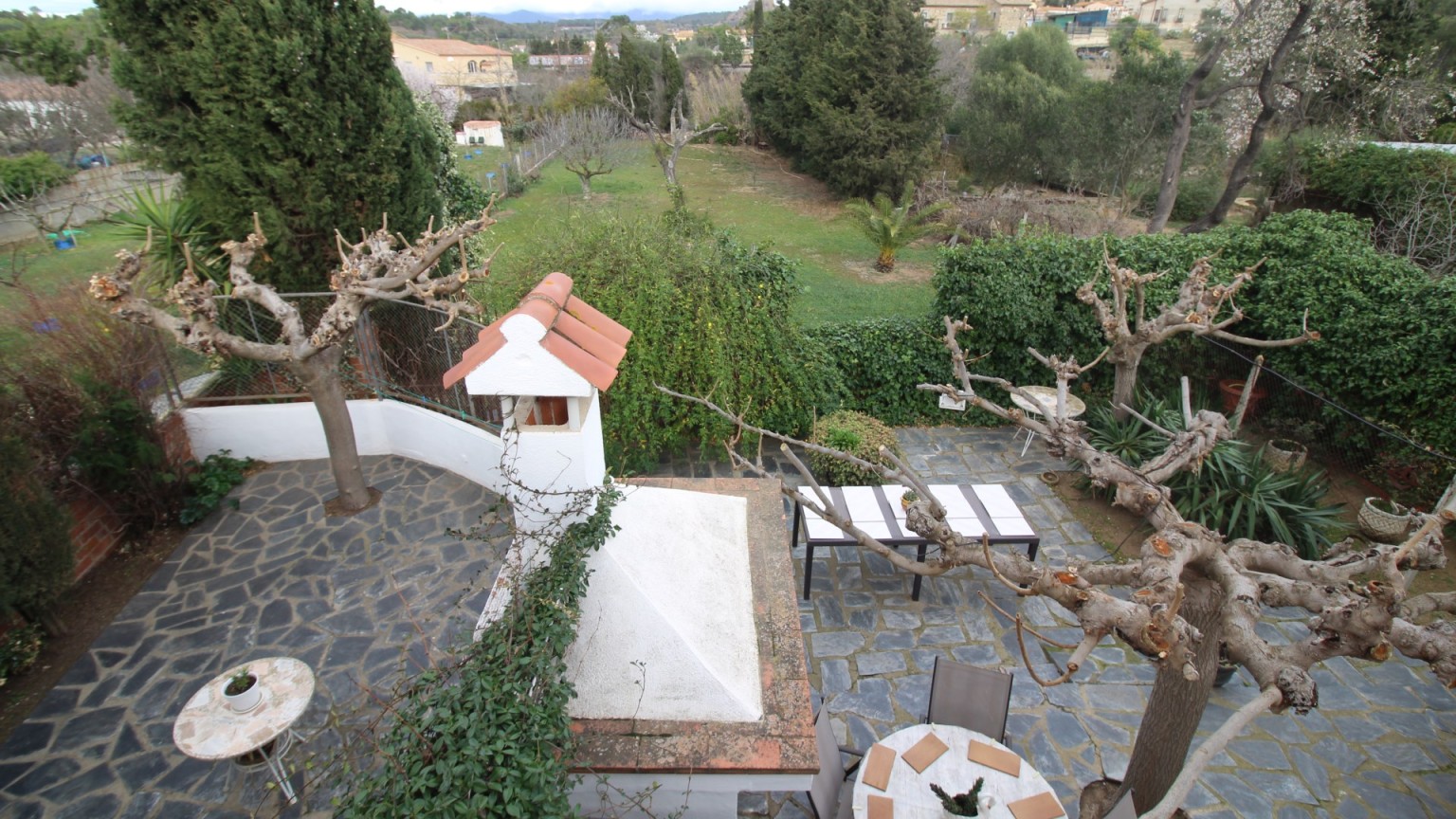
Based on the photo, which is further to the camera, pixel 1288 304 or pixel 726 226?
pixel 726 226

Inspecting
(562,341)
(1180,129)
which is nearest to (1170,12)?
(1180,129)

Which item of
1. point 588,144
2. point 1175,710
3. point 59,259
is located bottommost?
point 59,259

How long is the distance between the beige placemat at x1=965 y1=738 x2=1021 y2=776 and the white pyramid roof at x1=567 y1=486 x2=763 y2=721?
151 cm

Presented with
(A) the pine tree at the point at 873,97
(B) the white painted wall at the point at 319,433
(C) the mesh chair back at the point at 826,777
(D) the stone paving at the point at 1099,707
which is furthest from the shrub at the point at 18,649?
(A) the pine tree at the point at 873,97

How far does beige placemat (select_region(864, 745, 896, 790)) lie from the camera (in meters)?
4.08

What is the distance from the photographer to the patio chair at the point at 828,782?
4.18 m

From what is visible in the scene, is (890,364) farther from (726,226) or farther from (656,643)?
(726,226)

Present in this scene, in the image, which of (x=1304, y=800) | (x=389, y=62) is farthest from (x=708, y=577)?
(x=389, y=62)

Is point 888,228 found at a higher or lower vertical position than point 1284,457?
higher

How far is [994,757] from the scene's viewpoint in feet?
13.9

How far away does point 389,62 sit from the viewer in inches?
284

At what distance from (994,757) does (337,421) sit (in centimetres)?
589

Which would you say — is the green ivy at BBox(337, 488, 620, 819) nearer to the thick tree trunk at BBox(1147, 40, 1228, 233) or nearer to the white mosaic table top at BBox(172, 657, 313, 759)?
the white mosaic table top at BBox(172, 657, 313, 759)

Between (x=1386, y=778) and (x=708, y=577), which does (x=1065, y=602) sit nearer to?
(x=708, y=577)
